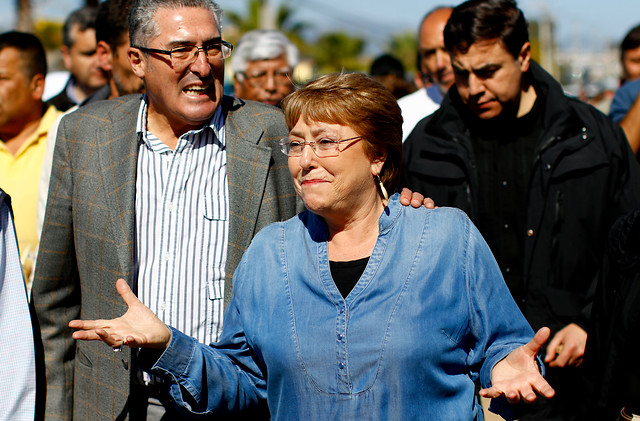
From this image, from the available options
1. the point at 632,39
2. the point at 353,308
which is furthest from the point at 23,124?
the point at 632,39

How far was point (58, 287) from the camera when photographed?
10.4 feet

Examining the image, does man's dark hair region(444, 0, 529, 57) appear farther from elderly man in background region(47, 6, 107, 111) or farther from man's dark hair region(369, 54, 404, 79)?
man's dark hair region(369, 54, 404, 79)

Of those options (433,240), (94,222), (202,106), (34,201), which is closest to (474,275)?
(433,240)

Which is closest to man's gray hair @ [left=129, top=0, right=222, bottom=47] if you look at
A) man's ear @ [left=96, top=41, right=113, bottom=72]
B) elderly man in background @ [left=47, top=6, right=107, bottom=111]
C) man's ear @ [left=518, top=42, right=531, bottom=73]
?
man's ear @ [left=96, top=41, right=113, bottom=72]

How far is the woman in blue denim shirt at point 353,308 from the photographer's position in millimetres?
Result: 2387

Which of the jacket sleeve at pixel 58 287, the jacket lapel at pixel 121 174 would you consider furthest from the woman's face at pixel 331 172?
the jacket sleeve at pixel 58 287

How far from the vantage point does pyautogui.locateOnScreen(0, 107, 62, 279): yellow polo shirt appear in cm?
399

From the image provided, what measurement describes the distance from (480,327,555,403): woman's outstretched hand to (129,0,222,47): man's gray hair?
1.80 metres

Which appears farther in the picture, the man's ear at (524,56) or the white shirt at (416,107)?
the white shirt at (416,107)

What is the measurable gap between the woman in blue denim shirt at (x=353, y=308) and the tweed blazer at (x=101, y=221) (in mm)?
417

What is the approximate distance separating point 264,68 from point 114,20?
A: 1486 mm

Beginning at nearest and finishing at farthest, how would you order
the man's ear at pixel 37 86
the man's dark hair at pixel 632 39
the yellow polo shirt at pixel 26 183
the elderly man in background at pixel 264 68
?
the yellow polo shirt at pixel 26 183, the man's ear at pixel 37 86, the elderly man in background at pixel 264 68, the man's dark hair at pixel 632 39

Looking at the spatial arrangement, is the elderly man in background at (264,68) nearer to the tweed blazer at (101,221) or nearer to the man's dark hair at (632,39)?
the tweed blazer at (101,221)

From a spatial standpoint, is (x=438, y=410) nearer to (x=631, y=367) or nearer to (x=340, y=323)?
(x=340, y=323)
